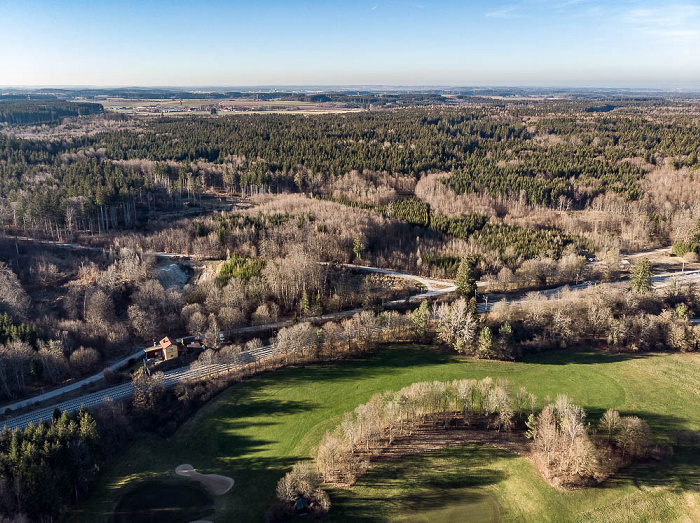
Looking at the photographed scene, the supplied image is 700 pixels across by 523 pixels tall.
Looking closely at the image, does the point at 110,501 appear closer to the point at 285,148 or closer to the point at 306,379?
the point at 306,379

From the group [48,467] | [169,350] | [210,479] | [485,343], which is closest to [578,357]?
[485,343]

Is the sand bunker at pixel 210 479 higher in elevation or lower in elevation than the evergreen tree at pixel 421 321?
lower

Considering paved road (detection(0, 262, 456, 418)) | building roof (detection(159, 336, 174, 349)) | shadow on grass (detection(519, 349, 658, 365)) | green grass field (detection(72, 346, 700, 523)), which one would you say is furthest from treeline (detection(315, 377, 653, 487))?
building roof (detection(159, 336, 174, 349))

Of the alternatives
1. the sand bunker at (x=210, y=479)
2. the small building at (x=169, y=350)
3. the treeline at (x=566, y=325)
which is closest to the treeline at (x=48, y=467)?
the sand bunker at (x=210, y=479)

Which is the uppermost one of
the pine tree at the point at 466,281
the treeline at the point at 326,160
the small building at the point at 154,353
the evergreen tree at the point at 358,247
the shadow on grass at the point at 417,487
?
the treeline at the point at 326,160

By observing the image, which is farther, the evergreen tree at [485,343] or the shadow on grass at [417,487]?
the evergreen tree at [485,343]

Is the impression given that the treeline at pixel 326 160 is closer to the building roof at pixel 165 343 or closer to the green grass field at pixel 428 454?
the building roof at pixel 165 343
